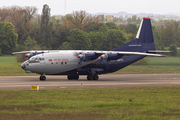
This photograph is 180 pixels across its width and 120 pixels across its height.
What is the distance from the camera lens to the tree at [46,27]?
91.3 metres

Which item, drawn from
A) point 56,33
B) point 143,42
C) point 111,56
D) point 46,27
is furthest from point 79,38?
point 111,56

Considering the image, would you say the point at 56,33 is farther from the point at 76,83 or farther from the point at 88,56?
the point at 76,83

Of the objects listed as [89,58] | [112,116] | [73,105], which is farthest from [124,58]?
[112,116]

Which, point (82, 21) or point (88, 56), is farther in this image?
point (82, 21)

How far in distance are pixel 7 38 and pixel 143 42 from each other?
67470mm

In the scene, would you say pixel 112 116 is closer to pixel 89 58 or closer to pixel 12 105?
pixel 12 105

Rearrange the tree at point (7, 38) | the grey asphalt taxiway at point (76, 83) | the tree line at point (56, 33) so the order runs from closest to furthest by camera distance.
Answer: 1. the grey asphalt taxiway at point (76, 83)
2. the tree line at point (56, 33)
3. the tree at point (7, 38)

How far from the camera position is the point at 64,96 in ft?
69.5

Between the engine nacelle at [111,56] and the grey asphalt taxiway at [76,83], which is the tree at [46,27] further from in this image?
the engine nacelle at [111,56]

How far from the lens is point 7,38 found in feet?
316

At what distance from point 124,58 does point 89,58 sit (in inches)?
233

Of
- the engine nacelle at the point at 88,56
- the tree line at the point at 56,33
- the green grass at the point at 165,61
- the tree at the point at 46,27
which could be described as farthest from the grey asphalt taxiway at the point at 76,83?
the tree at the point at 46,27

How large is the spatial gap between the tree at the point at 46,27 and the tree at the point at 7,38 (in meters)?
11.5

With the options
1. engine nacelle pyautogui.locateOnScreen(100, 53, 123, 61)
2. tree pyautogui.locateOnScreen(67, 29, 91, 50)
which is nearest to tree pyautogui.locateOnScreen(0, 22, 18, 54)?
tree pyautogui.locateOnScreen(67, 29, 91, 50)
